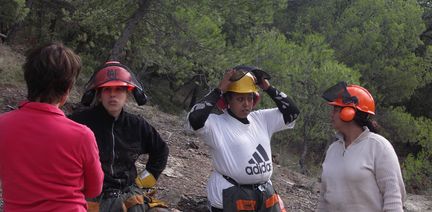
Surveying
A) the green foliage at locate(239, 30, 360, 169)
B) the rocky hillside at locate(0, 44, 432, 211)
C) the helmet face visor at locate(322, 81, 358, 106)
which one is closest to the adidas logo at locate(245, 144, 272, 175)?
the helmet face visor at locate(322, 81, 358, 106)

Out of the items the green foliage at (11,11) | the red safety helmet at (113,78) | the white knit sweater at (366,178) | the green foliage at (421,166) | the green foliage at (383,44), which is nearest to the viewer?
the white knit sweater at (366,178)

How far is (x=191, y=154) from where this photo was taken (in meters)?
8.38

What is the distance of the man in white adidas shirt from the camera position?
3357mm

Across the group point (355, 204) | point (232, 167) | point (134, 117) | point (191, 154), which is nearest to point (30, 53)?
point (134, 117)

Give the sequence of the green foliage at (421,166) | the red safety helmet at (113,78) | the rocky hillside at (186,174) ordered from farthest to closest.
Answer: the green foliage at (421,166)
the rocky hillside at (186,174)
the red safety helmet at (113,78)

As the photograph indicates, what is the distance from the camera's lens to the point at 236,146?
3.40 meters

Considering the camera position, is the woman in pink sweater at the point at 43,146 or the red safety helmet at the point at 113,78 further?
the red safety helmet at the point at 113,78

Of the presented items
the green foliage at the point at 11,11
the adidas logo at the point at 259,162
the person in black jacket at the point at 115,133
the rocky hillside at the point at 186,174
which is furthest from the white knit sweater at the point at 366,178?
the green foliage at the point at 11,11

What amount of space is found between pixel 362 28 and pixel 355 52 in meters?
1.45

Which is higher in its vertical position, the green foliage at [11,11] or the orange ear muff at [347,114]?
the orange ear muff at [347,114]

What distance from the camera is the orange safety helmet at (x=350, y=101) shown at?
3023 mm

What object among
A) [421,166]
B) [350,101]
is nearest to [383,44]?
[421,166]

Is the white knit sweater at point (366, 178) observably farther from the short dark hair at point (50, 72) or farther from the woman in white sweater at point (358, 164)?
the short dark hair at point (50, 72)

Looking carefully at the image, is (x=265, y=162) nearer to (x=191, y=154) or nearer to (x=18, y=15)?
(x=191, y=154)
